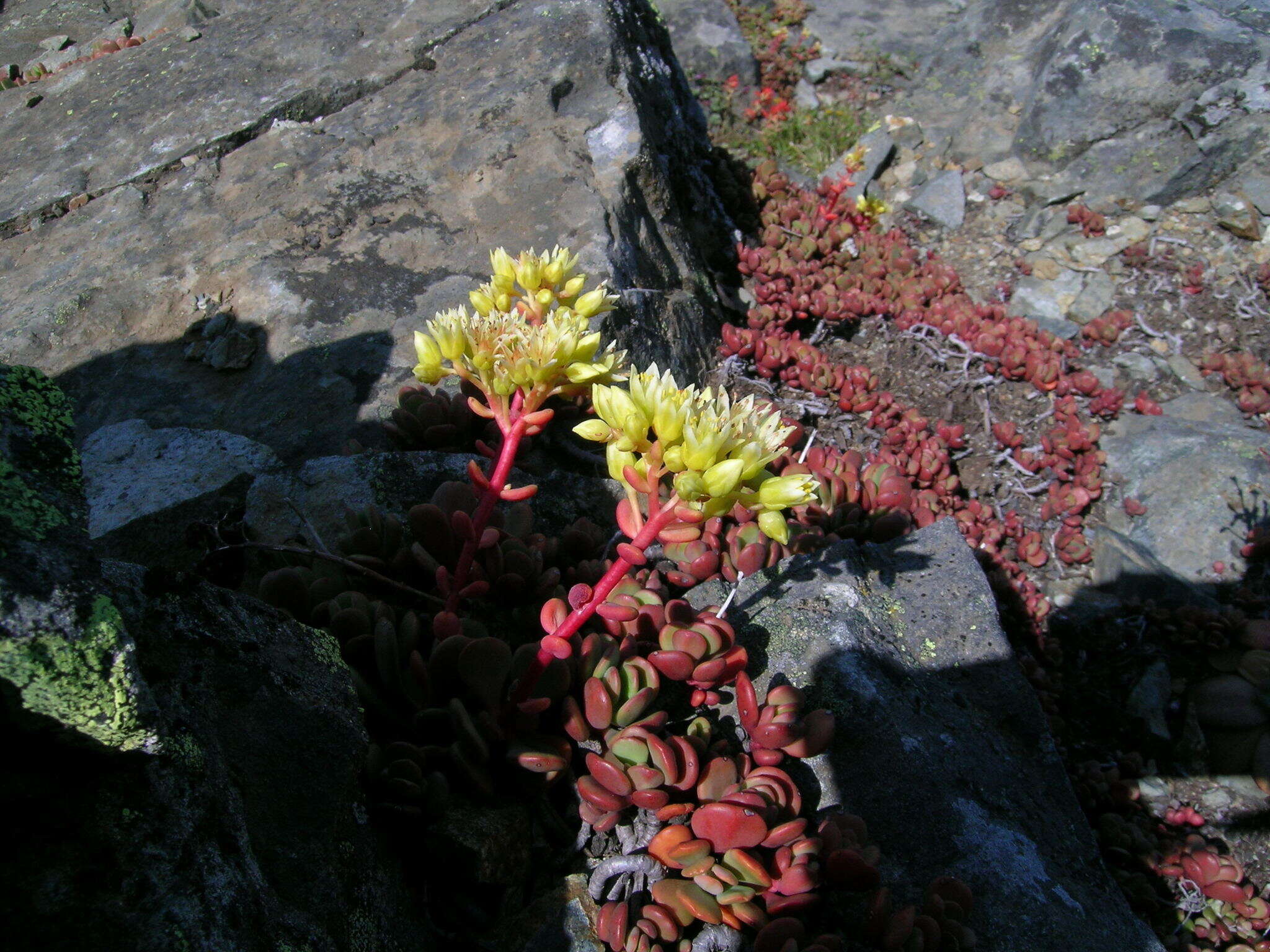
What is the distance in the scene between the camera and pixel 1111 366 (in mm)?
5062

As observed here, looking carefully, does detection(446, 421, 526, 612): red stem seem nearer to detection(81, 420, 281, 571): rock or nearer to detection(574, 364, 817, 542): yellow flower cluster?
detection(574, 364, 817, 542): yellow flower cluster

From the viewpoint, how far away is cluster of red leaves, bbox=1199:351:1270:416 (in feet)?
15.0

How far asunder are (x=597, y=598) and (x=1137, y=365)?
4713 millimetres

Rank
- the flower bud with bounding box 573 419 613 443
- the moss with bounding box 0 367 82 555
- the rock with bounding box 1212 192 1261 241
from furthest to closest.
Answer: the rock with bounding box 1212 192 1261 241 < the flower bud with bounding box 573 419 613 443 < the moss with bounding box 0 367 82 555

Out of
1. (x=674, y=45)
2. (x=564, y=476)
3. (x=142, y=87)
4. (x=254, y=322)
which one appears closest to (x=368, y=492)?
(x=564, y=476)

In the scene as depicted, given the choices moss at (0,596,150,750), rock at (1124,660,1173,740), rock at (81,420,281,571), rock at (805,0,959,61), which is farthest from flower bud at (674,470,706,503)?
rock at (805,0,959,61)

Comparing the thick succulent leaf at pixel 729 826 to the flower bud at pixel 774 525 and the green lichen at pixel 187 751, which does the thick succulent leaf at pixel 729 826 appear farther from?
the green lichen at pixel 187 751

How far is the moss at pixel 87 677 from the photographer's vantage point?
105cm

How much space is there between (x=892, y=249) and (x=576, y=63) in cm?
256

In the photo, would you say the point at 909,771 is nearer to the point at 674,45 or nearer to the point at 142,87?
the point at 142,87

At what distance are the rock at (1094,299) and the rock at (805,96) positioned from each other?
343cm

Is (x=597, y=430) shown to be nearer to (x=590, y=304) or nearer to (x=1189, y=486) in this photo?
(x=590, y=304)

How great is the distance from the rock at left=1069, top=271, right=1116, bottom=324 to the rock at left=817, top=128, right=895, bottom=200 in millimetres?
1901

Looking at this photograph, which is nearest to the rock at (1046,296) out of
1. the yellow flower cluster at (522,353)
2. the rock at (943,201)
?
the rock at (943,201)
